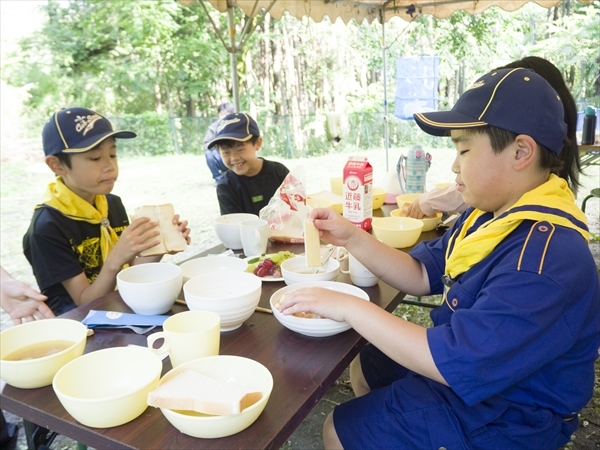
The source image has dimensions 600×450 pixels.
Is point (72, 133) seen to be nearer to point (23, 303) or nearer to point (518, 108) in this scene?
point (23, 303)

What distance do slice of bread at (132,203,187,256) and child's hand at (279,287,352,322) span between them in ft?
2.60

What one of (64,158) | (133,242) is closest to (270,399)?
(133,242)

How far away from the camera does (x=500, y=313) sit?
105cm

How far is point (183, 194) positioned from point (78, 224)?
23.3ft

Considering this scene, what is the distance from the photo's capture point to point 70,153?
204 centimetres

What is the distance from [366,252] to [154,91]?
16.3 meters

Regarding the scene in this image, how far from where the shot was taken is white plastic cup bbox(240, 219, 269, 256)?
201cm

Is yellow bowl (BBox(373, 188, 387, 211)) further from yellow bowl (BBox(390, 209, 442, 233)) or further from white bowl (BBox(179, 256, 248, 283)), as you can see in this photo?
white bowl (BBox(179, 256, 248, 283))

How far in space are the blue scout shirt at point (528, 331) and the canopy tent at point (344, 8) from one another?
345 cm

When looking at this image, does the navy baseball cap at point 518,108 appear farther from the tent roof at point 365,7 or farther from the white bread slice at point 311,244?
the tent roof at point 365,7

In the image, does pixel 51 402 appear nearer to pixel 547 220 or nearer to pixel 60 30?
pixel 547 220

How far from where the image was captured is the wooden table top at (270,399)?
885 millimetres

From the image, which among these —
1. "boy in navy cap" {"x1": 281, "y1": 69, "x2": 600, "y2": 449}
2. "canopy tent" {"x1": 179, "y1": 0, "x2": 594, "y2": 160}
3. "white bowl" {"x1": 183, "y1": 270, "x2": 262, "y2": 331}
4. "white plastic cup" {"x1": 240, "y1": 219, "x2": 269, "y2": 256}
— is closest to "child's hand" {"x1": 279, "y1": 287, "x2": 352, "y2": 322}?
"boy in navy cap" {"x1": 281, "y1": 69, "x2": 600, "y2": 449}

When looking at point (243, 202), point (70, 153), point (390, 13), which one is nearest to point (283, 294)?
point (70, 153)
